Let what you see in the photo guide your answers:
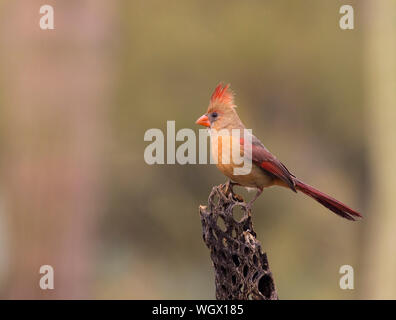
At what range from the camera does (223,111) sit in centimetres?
387

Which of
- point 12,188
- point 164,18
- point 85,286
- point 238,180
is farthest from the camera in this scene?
Answer: point 164,18

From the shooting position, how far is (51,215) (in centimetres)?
553

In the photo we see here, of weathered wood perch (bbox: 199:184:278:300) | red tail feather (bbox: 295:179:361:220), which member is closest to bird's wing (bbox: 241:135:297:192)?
red tail feather (bbox: 295:179:361:220)

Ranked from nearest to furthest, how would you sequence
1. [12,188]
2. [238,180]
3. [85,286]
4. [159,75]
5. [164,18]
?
[238,180] < [12,188] < [85,286] < [164,18] < [159,75]

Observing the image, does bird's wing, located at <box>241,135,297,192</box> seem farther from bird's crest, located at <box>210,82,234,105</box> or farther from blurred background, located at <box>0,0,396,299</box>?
blurred background, located at <box>0,0,396,299</box>

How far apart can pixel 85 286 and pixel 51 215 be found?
745 millimetres

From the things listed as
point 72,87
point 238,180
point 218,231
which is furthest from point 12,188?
point 218,231

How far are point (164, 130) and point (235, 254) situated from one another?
213 inches

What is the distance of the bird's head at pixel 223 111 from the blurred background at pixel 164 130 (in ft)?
5.77

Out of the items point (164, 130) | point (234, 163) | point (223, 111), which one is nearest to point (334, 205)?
point (234, 163)

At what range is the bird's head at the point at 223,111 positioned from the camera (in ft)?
12.6

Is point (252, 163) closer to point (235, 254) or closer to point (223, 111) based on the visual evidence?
point (223, 111)

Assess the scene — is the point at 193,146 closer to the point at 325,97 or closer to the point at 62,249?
the point at 62,249

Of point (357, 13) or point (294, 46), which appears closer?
point (357, 13)
